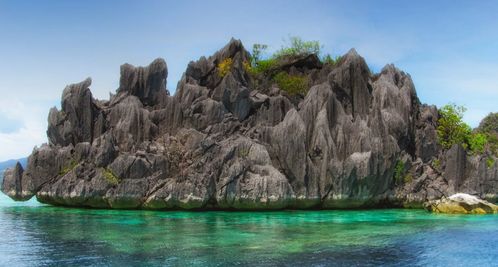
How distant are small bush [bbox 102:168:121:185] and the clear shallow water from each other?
5972 millimetres

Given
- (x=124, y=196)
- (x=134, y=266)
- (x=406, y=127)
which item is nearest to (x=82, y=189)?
(x=124, y=196)

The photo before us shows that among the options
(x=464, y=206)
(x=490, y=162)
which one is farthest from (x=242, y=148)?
(x=490, y=162)

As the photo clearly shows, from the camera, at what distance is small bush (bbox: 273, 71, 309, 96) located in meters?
67.2

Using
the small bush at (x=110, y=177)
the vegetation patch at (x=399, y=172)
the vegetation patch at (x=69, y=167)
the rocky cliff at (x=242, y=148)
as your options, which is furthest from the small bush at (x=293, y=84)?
the vegetation patch at (x=69, y=167)

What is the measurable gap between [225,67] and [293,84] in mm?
9272

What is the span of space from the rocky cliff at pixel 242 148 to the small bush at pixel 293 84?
3.15 ft

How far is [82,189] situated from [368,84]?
37.0m

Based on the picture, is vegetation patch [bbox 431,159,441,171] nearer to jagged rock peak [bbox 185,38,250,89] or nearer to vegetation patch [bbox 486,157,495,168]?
vegetation patch [bbox 486,157,495,168]

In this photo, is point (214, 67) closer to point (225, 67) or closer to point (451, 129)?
point (225, 67)

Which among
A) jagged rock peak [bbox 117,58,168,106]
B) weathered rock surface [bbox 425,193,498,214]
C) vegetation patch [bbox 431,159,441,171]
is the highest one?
jagged rock peak [bbox 117,58,168,106]

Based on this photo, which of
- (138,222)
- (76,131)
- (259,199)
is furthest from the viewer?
(76,131)

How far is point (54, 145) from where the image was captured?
6206 centimetres

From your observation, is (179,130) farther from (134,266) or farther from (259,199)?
(134,266)

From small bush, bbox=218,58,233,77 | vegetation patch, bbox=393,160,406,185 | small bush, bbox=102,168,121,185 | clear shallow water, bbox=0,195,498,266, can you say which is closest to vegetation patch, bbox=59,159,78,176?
small bush, bbox=102,168,121,185
